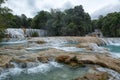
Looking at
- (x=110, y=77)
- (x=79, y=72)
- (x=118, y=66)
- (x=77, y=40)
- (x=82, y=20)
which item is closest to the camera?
(x=110, y=77)

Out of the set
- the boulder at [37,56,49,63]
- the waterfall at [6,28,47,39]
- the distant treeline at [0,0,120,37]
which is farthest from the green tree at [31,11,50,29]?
the boulder at [37,56,49,63]

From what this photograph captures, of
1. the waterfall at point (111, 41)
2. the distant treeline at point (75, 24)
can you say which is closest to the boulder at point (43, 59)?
the waterfall at point (111, 41)

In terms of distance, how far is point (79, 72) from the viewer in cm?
1089

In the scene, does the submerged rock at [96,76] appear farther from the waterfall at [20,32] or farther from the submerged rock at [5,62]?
the waterfall at [20,32]

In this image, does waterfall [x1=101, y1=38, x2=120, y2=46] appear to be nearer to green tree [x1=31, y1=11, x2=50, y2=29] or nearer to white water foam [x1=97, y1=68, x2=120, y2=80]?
white water foam [x1=97, y1=68, x2=120, y2=80]

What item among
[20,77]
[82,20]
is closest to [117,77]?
[20,77]

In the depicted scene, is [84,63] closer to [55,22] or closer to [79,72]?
[79,72]

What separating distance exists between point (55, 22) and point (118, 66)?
38045mm

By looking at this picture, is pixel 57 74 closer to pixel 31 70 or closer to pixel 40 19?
pixel 31 70

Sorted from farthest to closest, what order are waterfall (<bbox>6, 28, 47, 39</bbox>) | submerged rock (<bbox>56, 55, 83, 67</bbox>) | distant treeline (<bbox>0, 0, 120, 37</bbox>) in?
distant treeline (<bbox>0, 0, 120, 37</bbox>)
waterfall (<bbox>6, 28, 47, 39</bbox>)
submerged rock (<bbox>56, 55, 83, 67</bbox>)

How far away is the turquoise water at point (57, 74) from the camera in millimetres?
9984

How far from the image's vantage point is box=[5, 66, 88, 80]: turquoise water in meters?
9.98

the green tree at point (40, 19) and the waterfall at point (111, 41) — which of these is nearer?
the waterfall at point (111, 41)

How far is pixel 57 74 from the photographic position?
34.6 ft
